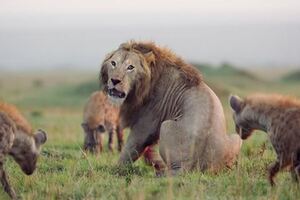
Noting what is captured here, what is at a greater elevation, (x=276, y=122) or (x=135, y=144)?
(x=276, y=122)

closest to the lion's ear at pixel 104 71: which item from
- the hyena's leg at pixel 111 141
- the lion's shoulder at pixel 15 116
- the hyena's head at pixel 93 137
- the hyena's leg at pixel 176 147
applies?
the hyena's leg at pixel 176 147

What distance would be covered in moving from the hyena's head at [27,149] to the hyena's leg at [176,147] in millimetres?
1389

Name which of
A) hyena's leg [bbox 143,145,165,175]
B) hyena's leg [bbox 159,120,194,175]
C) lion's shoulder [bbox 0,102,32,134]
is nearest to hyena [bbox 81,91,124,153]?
hyena's leg [bbox 143,145,165,175]

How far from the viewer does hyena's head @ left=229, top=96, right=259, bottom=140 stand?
865 centimetres

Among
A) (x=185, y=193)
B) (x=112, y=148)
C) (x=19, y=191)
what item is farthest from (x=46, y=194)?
(x=112, y=148)

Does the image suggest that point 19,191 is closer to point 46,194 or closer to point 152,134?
point 46,194

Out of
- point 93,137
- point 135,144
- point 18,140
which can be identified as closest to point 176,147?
point 135,144

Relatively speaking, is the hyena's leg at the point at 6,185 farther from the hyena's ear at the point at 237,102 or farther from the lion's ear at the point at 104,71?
the hyena's ear at the point at 237,102

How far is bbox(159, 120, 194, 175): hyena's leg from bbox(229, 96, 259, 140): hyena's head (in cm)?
67

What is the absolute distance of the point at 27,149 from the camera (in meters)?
8.38

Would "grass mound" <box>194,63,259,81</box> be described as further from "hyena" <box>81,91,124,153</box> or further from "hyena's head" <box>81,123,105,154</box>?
"hyena's head" <box>81,123,105,154</box>

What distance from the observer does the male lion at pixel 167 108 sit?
864cm

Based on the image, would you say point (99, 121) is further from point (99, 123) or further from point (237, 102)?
point (237, 102)

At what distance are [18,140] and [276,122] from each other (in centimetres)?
277
